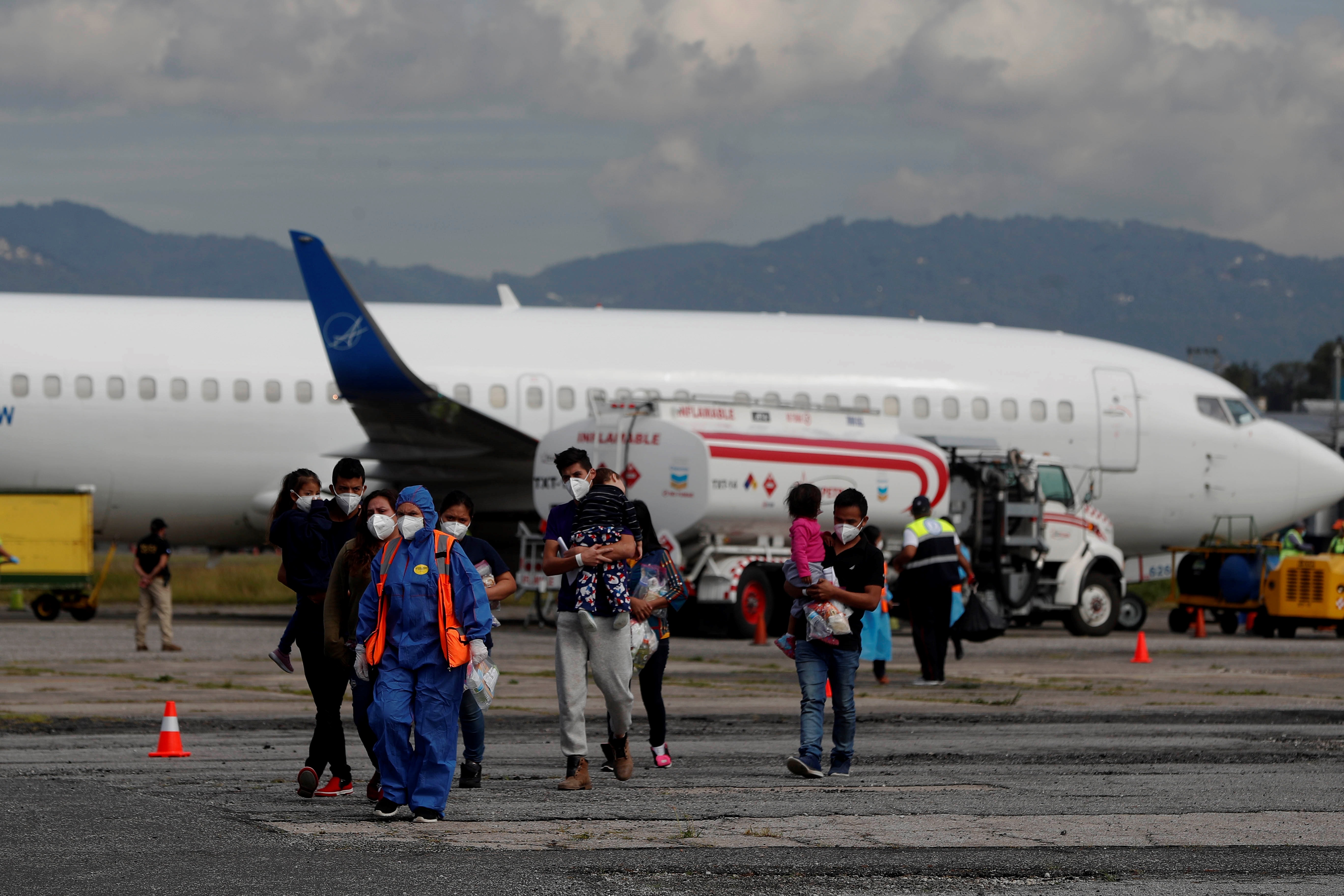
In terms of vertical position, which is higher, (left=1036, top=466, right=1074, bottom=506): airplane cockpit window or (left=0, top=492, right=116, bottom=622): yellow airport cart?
(left=1036, top=466, right=1074, bottom=506): airplane cockpit window

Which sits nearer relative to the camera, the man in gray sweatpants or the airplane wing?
the man in gray sweatpants

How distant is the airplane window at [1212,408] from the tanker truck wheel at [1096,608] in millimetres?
4243

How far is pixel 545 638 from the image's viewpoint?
22.2 meters

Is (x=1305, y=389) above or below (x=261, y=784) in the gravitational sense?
above

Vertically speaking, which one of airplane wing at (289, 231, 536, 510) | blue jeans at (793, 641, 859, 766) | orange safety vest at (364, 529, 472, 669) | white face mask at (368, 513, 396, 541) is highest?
airplane wing at (289, 231, 536, 510)

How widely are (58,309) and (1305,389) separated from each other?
15687cm

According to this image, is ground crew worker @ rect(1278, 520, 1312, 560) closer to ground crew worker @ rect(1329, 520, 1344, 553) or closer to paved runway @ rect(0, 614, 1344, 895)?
ground crew worker @ rect(1329, 520, 1344, 553)

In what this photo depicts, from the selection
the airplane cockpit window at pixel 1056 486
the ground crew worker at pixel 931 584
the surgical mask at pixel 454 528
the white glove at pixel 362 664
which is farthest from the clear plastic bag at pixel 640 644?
the airplane cockpit window at pixel 1056 486

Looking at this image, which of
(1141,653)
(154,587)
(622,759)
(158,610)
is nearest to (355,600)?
(622,759)

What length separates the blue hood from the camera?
8070 millimetres

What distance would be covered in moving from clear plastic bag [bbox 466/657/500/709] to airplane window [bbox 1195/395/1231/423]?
66.3 ft

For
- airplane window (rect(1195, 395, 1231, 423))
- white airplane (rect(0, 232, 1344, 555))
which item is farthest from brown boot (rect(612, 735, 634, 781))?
airplane window (rect(1195, 395, 1231, 423))

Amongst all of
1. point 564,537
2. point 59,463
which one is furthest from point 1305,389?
point 564,537

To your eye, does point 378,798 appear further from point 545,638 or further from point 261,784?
point 545,638
